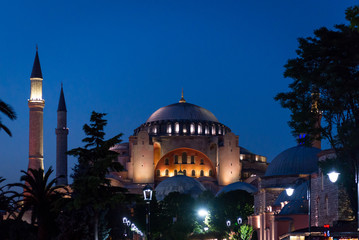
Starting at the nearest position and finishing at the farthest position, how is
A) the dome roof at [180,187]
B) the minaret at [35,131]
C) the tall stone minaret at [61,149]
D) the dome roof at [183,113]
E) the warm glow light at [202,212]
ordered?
the warm glow light at [202,212] < the minaret at [35,131] < the tall stone minaret at [61,149] < the dome roof at [180,187] < the dome roof at [183,113]

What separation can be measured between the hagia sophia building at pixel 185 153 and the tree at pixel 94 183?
56341 millimetres

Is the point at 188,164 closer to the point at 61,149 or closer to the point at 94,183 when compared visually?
the point at 61,149

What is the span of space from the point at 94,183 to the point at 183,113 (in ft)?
264

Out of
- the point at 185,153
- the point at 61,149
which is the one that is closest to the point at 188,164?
the point at 185,153

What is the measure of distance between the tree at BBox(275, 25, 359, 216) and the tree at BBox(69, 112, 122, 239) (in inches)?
287

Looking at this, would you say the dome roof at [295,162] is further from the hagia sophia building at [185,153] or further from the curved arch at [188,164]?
the curved arch at [188,164]

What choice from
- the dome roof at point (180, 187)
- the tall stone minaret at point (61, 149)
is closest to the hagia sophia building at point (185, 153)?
the dome roof at point (180, 187)

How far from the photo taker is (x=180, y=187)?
84.2 meters

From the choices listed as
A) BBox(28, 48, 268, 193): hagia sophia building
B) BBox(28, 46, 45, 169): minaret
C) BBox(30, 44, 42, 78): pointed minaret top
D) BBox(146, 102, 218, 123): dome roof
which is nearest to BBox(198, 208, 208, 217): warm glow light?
BBox(28, 46, 45, 169): minaret

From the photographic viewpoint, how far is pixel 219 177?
93.4 m

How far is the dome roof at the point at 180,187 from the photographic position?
3282 inches

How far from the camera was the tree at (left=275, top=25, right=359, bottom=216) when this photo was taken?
22469 millimetres

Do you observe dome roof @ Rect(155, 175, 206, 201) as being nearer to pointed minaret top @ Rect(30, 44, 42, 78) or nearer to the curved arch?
the curved arch

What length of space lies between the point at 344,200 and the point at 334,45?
1236cm
